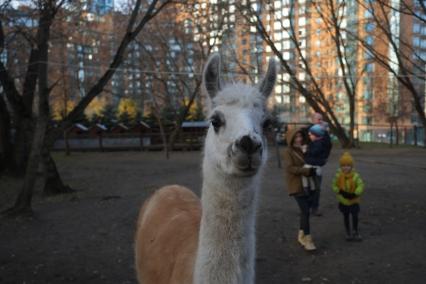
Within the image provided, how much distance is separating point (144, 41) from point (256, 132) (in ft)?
97.6

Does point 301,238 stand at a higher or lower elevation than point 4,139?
lower

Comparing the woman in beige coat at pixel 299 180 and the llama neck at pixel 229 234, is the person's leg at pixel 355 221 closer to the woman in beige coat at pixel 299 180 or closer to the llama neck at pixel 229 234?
the woman in beige coat at pixel 299 180

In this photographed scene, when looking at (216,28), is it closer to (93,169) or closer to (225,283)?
(93,169)

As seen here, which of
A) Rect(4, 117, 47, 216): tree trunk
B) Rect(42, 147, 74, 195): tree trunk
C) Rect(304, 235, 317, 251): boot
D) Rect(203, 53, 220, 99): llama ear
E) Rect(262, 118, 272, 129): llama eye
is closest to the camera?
Rect(262, 118, 272, 129): llama eye

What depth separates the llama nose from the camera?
233cm

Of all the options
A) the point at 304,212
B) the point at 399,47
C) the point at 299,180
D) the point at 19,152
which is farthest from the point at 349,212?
the point at 399,47

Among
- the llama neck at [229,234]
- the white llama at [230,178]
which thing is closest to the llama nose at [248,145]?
the white llama at [230,178]

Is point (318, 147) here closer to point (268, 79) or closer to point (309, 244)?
point (309, 244)

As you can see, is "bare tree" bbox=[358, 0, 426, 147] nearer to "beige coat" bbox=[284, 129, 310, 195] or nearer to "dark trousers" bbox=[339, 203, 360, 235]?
"beige coat" bbox=[284, 129, 310, 195]

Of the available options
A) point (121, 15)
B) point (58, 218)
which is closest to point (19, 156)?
point (58, 218)

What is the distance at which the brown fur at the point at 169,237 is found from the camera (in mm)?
3291

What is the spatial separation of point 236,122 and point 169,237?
5.61 ft

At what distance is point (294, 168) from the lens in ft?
22.1

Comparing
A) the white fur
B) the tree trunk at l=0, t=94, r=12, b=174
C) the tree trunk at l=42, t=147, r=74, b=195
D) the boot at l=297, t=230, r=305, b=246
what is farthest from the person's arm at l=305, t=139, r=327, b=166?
the tree trunk at l=0, t=94, r=12, b=174
